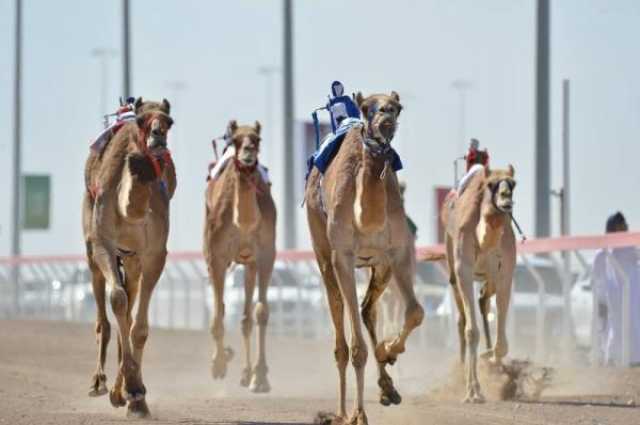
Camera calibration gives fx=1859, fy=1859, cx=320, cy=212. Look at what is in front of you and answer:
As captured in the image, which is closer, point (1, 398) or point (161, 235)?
point (161, 235)

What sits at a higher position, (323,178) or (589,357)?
(323,178)

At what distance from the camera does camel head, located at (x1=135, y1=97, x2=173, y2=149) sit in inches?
545

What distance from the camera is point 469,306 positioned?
1714 centimetres

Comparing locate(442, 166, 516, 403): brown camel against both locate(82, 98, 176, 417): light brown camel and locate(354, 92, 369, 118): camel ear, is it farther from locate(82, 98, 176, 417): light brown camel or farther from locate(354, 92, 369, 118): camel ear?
locate(354, 92, 369, 118): camel ear

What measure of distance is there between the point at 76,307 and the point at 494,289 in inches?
927

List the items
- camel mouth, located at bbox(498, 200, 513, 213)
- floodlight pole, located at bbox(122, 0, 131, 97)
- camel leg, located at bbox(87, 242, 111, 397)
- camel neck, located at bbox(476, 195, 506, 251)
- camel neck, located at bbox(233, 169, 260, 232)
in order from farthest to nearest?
floodlight pole, located at bbox(122, 0, 131, 97) < camel neck, located at bbox(233, 169, 260, 232) < camel neck, located at bbox(476, 195, 506, 251) < camel mouth, located at bbox(498, 200, 513, 213) < camel leg, located at bbox(87, 242, 111, 397)

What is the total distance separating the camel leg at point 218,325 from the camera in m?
18.3

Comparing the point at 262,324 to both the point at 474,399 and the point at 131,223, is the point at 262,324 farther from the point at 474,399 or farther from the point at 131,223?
the point at 131,223

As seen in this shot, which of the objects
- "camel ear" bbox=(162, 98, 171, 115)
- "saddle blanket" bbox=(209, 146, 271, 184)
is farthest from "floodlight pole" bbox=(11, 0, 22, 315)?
"camel ear" bbox=(162, 98, 171, 115)

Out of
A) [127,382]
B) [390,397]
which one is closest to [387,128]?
[390,397]

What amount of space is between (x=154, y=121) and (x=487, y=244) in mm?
4760

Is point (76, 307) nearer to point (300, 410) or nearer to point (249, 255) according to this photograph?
point (249, 255)

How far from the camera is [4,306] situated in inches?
1848

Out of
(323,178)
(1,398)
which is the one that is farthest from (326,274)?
(1,398)
